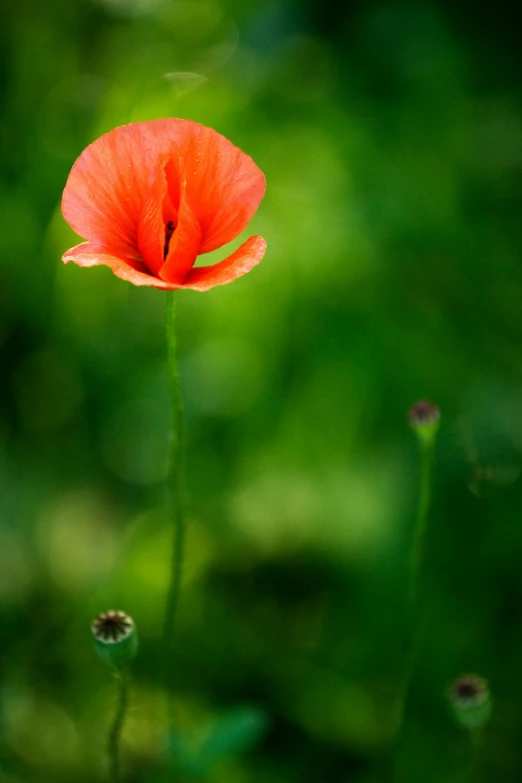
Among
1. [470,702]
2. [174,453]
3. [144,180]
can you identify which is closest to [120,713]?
[174,453]

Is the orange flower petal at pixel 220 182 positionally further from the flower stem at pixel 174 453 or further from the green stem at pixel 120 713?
the green stem at pixel 120 713

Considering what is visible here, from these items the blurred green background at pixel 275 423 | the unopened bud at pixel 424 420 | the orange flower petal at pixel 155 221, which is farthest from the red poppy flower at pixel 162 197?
the blurred green background at pixel 275 423

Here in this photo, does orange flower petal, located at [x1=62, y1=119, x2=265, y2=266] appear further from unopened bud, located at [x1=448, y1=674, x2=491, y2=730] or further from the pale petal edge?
unopened bud, located at [x1=448, y1=674, x2=491, y2=730]

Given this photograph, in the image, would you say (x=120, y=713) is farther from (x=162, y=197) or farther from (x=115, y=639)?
(x=162, y=197)

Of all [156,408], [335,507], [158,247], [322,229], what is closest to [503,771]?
[335,507]

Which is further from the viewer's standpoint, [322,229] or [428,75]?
[428,75]

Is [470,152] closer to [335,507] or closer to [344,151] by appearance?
[344,151]

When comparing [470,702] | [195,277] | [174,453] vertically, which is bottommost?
[470,702]
